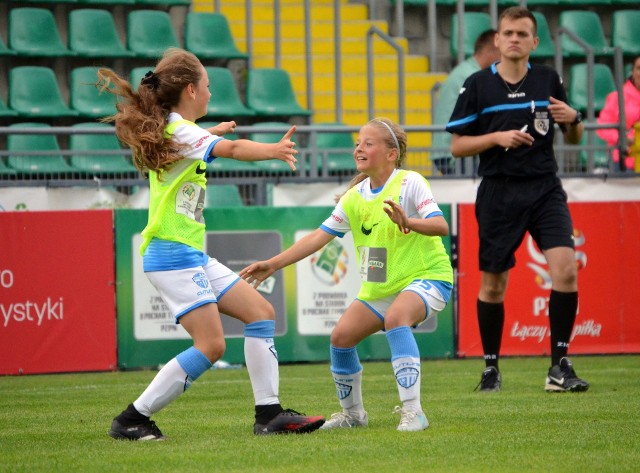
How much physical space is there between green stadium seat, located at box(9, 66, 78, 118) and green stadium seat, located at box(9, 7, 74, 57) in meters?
0.40

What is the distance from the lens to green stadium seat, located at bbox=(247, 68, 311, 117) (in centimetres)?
1565

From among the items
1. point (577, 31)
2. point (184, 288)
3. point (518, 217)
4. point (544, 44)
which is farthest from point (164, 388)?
point (577, 31)

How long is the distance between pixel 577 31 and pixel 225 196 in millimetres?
8111

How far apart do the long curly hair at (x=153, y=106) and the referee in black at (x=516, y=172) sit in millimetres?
2792

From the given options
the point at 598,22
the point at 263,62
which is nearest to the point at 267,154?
the point at 263,62

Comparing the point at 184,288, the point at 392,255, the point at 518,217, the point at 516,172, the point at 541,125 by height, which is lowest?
the point at 184,288

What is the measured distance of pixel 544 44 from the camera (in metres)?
17.7

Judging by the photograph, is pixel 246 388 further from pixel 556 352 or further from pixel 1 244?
pixel 1 244

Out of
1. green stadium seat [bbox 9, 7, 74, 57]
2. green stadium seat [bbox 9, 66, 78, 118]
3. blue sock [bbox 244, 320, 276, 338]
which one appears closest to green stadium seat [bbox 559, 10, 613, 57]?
green stadium seat [bbox 9, 7, 74, 57]

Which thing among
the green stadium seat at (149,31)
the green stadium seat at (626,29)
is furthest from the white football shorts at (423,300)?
the green stadium seat at (626,29)

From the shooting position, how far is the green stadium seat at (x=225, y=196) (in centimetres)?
1184

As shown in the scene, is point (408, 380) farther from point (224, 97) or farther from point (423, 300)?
point (224, 97)

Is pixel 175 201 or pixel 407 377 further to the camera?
pixel 407 377

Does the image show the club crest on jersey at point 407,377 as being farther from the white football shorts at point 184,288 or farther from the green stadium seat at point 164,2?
the green stadium seat at point 164,2
